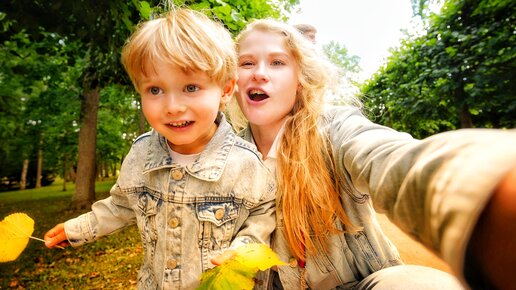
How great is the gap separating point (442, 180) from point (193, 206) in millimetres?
1200

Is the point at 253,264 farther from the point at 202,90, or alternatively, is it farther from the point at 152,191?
the point at 202,90

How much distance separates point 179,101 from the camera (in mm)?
1489

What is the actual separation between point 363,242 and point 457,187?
1203mm

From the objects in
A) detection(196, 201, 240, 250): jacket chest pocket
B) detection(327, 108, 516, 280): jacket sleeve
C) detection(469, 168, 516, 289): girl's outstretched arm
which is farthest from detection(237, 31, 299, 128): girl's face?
detection(469, 168, 516, 289): girl's outstretched arm

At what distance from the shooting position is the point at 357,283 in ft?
5.42

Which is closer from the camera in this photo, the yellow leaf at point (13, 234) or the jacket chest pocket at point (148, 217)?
the yellow leaf at point (13, 234)

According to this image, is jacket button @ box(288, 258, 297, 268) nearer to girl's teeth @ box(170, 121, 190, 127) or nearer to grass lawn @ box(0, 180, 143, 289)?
girl's teeth @ box(170, 121, 190, 127)

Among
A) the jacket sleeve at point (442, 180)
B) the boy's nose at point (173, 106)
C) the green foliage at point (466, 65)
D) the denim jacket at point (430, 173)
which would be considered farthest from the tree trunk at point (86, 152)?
the jacket sleeve at point (442, 180)

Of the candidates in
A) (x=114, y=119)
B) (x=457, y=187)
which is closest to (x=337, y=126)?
(x=457, y=187)

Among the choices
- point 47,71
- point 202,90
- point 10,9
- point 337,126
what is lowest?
point 337,126

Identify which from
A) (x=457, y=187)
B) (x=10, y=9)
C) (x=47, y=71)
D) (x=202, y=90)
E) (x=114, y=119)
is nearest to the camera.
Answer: (x=457, y=187)

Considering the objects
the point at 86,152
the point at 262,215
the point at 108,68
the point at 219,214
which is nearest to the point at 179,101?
the point at 219,214

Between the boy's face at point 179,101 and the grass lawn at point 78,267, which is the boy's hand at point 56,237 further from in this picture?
the grass lawn at point 78,267

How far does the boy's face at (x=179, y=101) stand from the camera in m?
1.48
